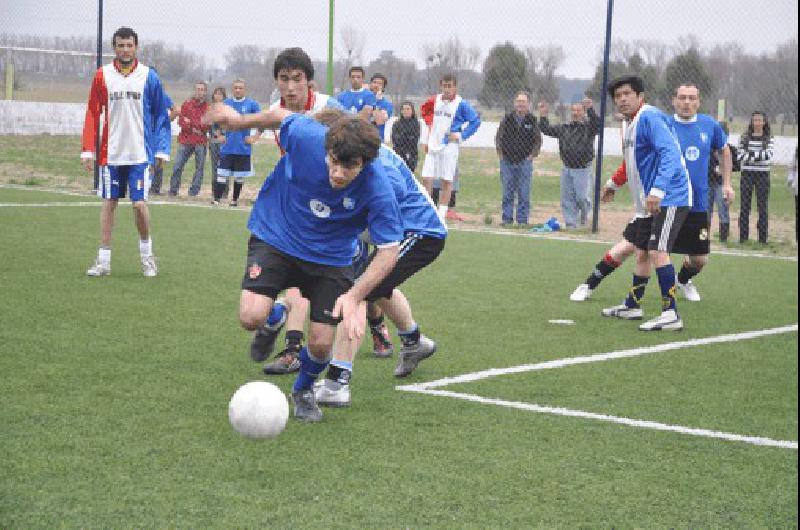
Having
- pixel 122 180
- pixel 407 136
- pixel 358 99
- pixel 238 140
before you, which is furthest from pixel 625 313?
pixel 407 136

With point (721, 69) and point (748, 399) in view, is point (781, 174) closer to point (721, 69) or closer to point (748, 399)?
point (721, 69)

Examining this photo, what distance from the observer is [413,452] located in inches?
212

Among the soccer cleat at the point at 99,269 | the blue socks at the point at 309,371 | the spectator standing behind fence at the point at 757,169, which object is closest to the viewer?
the blue socks at the point at 309,371

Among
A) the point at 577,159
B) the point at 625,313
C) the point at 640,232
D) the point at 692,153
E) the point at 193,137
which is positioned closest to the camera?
the point at 640,232

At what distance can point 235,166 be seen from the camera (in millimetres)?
19328

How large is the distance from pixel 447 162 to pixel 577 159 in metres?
2.00

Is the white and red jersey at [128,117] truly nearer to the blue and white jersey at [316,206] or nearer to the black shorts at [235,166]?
the blue and white jersey at [316,206]

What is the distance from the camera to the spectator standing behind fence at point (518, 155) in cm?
1816

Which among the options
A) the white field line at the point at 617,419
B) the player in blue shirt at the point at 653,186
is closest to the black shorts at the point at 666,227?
the player in blue shirt at the point at 653,186

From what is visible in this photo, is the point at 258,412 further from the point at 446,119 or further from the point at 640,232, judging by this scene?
the point at 446,119

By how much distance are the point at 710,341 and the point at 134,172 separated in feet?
17.9

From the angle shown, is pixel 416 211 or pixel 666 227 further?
pixel 666 227

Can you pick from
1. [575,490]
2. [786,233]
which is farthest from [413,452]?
[786,233]

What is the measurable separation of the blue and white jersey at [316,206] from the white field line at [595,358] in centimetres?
118
